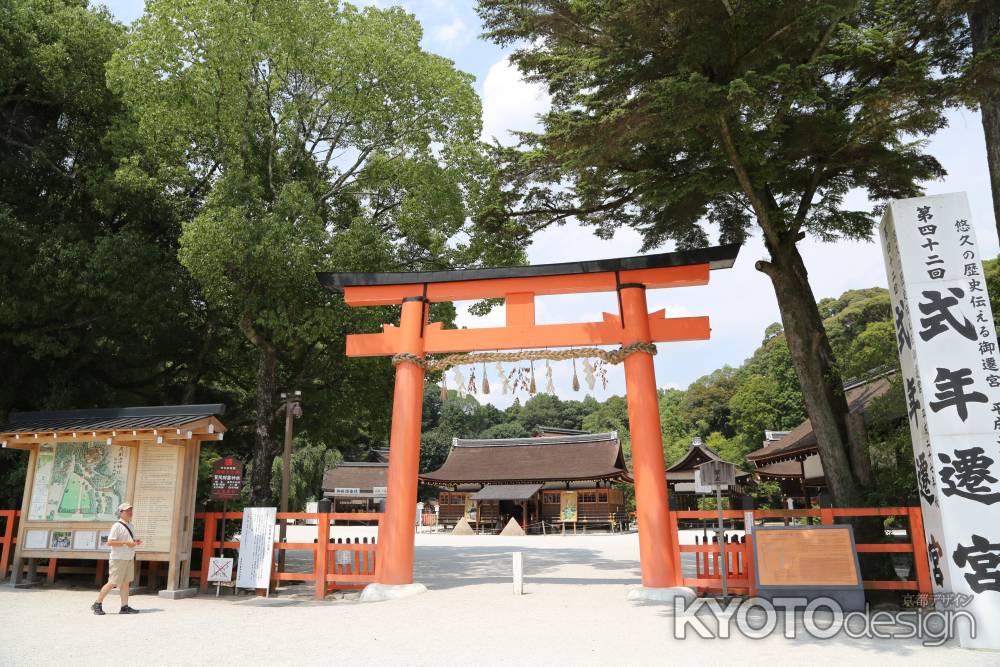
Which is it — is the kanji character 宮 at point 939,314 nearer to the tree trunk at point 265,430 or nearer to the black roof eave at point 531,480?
the tree trunk at point 265,430

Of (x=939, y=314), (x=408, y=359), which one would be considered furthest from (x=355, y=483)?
(x=939, y=314)

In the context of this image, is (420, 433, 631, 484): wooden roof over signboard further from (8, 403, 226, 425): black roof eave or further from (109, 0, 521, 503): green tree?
(8, 403, 226, 425): black roof eave

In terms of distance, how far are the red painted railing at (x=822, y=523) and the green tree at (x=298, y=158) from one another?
624 centimetres

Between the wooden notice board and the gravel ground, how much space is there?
1.15 m

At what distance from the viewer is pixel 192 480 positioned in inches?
332

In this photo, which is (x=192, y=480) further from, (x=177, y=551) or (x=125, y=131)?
(x=125, y=131)

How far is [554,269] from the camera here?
866cm

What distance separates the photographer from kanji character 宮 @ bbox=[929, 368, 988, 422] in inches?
215

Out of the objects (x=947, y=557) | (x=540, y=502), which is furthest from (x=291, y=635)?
(x=540, y=502)

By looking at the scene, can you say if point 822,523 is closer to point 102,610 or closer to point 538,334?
point 538,334

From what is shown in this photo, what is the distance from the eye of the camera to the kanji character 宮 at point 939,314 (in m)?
5.71

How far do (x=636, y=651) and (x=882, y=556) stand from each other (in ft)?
14.2

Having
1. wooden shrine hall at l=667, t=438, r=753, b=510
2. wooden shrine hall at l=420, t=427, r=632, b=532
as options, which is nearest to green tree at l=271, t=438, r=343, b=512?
wooden shrine hall at l=420, t=427, r=632, b=532

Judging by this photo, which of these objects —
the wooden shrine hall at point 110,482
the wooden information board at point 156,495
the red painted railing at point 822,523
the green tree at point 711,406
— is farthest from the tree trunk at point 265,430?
the green tree at point 711,406
